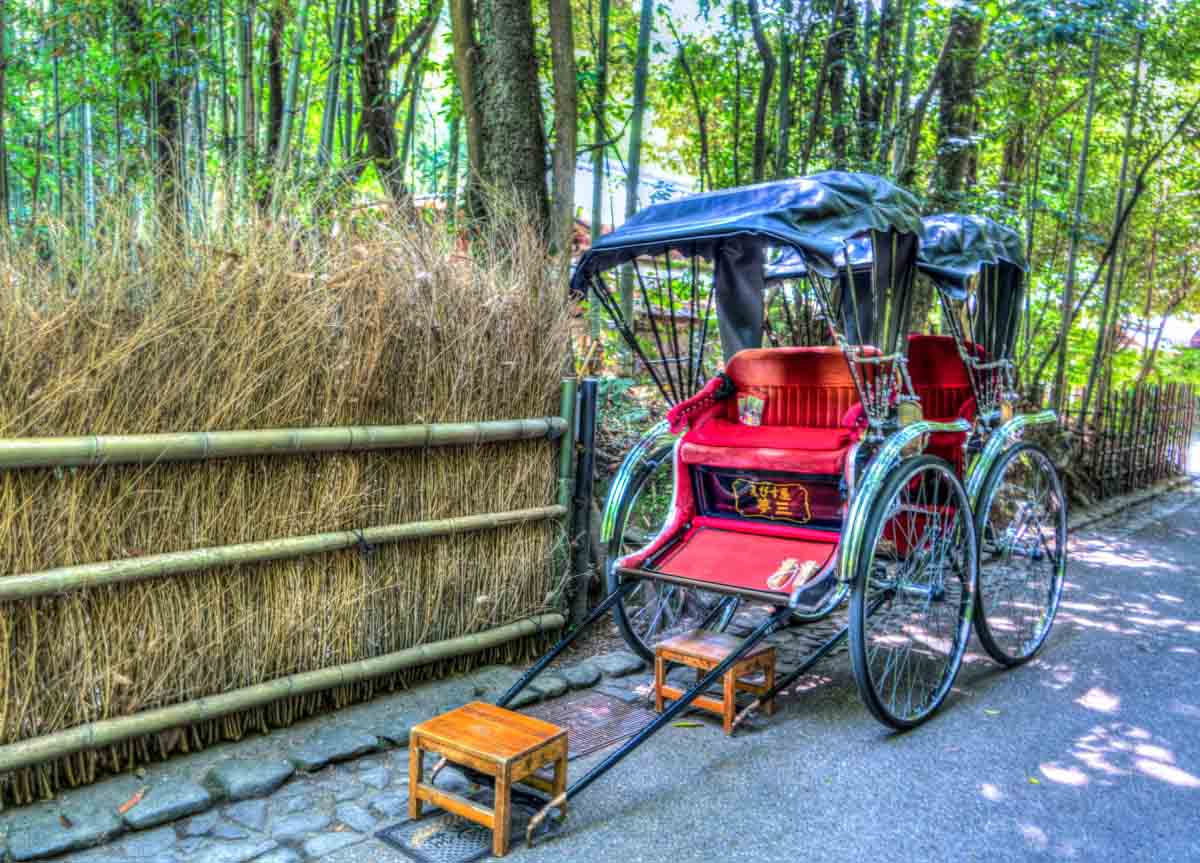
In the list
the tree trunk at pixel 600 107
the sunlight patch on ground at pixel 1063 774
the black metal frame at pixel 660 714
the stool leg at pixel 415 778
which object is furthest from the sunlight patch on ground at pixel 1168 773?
the tree trunk at pixel 600 107

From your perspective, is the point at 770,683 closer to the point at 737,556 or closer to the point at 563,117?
the point at 737,556

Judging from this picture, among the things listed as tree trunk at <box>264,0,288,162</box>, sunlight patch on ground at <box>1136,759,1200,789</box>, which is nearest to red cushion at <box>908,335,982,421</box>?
sunlight patch on ground at <box>1136,759,1200,789</box>

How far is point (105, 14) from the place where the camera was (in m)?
5.78

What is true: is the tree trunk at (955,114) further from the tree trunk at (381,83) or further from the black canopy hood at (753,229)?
the tree trunk at (381,83)

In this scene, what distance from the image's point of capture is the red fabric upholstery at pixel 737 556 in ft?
10.8

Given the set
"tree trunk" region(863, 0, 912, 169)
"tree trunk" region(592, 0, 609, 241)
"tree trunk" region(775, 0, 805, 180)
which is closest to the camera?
"tree trunk" region(592, 0, 609, 241)

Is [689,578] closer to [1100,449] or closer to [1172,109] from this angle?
[1100,449]

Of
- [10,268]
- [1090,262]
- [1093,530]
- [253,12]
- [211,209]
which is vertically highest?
[253,12]

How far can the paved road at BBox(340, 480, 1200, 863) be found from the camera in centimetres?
255

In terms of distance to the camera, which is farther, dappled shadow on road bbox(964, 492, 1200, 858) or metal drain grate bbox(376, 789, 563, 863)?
dappled shadow on road bbox(964, 492, 1200, 858)

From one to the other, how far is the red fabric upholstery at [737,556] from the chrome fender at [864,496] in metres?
0.20

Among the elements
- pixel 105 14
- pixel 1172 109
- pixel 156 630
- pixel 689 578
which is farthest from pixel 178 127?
pixel 1172 109

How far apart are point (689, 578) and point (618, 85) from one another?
5730 mm

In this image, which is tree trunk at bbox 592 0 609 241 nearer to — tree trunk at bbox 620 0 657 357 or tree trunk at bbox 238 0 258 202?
tree trunk at bbox 620 0 657 357
